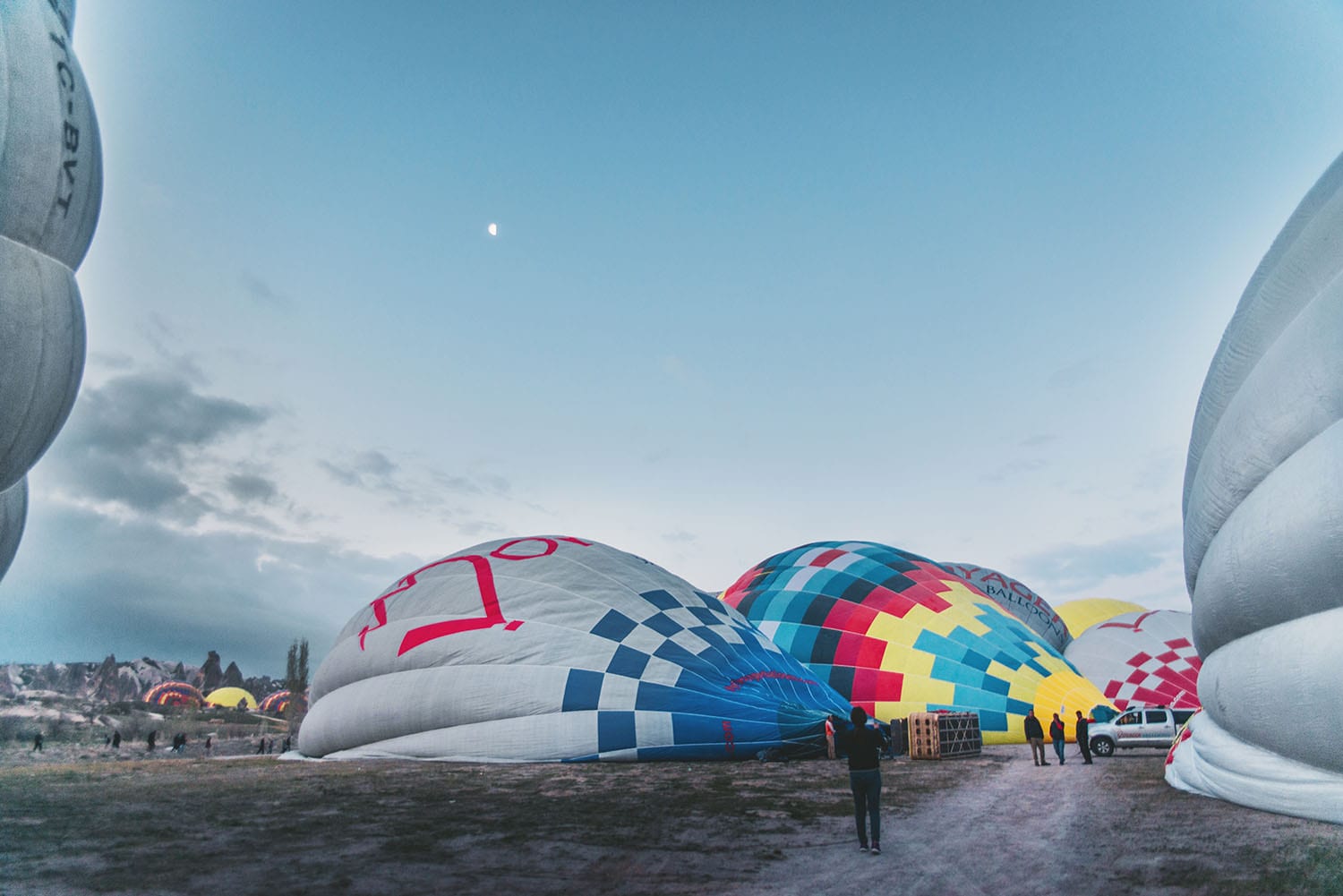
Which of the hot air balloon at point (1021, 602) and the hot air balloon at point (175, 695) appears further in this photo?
the hot air balloon at point (175, 695)

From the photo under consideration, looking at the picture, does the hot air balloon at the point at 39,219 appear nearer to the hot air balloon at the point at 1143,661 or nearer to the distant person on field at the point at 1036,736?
the distant person on field at the point at 1036,736

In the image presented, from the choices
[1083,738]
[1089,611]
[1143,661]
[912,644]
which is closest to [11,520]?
[1083,738]

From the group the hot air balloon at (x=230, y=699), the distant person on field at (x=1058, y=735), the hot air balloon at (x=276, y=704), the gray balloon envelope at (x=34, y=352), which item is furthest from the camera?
the hot air balloon at (x=230, y=699)

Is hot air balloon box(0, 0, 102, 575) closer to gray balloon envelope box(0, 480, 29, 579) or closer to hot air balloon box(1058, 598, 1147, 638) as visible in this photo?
gray balloon envelope box(0, 480, 29, 579)

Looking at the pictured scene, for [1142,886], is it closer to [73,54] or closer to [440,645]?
[73,54]

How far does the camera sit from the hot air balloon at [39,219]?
4332 mm

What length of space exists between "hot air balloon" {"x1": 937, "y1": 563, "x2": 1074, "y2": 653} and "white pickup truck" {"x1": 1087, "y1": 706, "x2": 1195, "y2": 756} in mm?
9862

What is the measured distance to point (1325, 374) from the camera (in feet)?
16.7

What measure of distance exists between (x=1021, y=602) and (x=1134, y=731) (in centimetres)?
1158

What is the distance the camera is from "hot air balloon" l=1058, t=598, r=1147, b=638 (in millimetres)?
31219

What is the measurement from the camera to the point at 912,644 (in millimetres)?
15078

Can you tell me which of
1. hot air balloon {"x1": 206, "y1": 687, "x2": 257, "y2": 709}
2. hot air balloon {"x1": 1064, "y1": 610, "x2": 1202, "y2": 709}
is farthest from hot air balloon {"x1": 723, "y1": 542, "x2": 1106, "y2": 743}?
hot air balloon {"x1": 206, "y1": 687, "x2": 257, "y2": 709}

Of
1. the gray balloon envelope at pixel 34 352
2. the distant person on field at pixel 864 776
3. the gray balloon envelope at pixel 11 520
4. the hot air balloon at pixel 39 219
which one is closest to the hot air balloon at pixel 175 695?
the gray balloon envelope at pixel 11 520

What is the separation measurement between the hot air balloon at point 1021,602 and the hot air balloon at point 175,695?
65.0 metres
